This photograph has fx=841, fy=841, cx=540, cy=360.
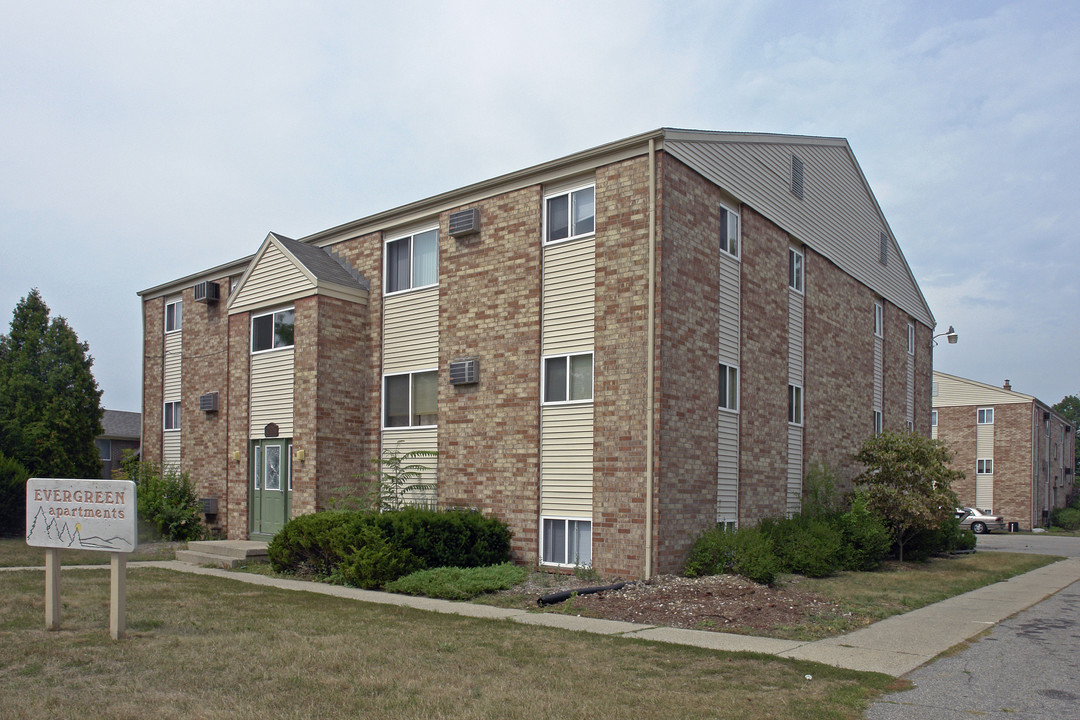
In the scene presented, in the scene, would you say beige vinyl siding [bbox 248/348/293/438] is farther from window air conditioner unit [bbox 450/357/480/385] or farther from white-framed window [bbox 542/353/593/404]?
white-framed window [bbox 542/353/593/404]

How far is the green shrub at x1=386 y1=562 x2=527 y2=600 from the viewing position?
12344mm

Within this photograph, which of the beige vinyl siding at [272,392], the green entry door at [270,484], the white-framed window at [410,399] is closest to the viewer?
the white-framed window at [410,399]

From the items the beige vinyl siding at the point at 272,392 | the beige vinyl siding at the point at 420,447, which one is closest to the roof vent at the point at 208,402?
the beige vinyl siding at the point at 272,392

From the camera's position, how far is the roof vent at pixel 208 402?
2058cm

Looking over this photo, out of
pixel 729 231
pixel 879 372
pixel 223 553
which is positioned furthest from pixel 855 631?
pixel 879 372

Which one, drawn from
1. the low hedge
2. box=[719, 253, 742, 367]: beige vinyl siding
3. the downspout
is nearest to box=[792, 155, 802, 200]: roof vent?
box=[719, 253, 742, 367]: beige vinyl siding

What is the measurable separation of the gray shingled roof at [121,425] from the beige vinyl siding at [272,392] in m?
23.5

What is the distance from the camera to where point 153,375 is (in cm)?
2433

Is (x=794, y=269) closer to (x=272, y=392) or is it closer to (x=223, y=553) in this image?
(x=272, y=392)

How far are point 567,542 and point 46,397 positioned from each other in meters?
18.0

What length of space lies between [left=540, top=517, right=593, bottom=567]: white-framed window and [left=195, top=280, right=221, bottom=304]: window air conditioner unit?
12.4 metres

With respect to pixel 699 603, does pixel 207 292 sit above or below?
above

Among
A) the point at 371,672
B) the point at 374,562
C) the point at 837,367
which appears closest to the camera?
the point at 371,672

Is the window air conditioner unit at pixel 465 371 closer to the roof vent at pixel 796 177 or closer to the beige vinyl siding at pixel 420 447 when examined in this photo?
the beige vinyl siding at pixel 420 447
